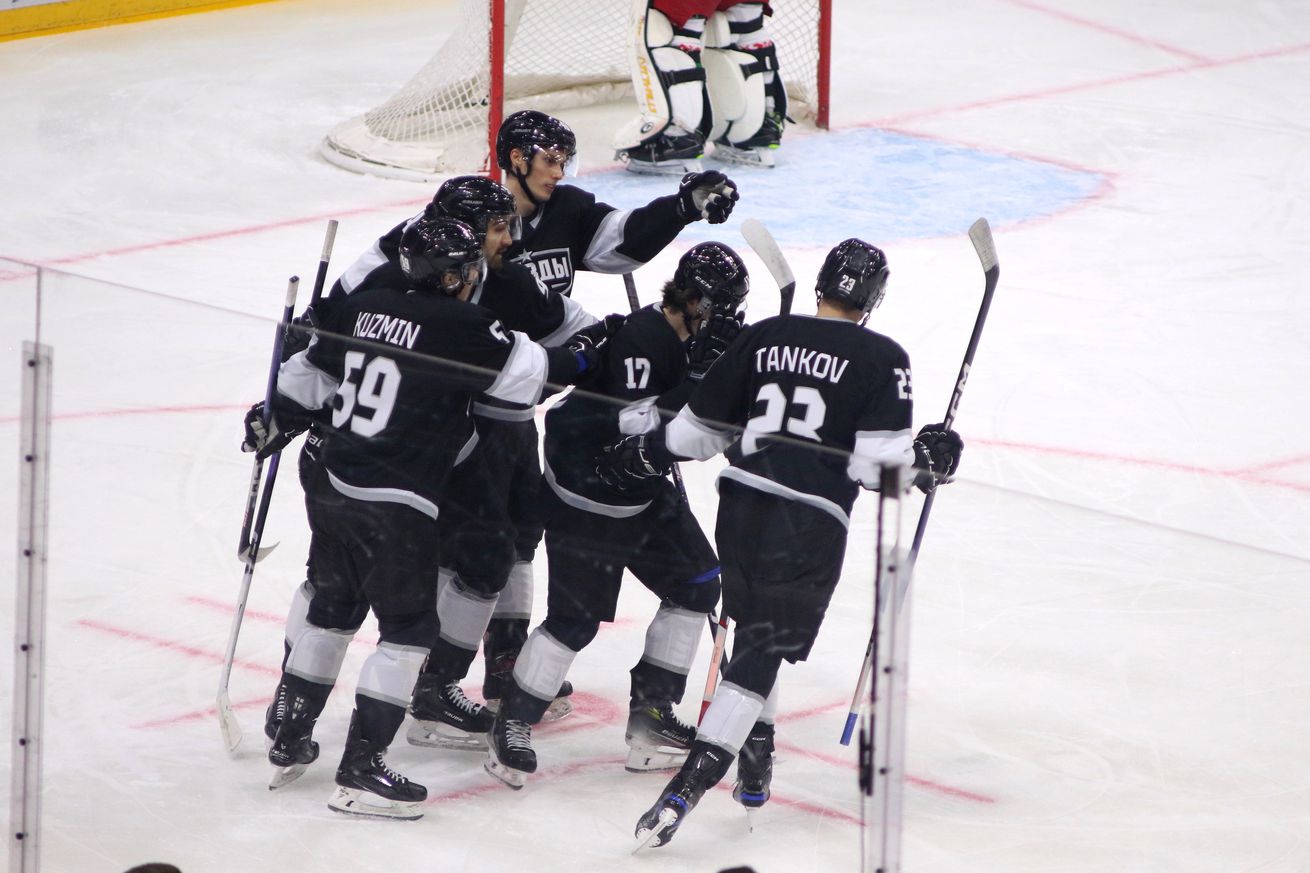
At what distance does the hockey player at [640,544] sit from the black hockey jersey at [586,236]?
60 cm

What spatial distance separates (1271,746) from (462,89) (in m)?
5.49

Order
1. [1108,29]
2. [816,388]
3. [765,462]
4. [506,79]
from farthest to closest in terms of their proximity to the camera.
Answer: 1. [1108,29]
2. [506,79]
3. [816,388]
4. [765,462]

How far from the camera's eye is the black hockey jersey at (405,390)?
8.65 ft

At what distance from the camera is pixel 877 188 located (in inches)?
296

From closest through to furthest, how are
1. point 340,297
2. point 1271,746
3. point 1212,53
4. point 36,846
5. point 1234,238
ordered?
point 36,846
point 1271,746
point 340,297
point 1234,238
point 1212,53

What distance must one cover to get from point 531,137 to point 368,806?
1442mm

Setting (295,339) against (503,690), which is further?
(503,690)

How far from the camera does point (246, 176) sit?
293 inches

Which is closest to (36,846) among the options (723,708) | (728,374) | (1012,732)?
(723,708)

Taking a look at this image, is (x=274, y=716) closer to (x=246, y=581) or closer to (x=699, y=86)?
(x=246, y=581)

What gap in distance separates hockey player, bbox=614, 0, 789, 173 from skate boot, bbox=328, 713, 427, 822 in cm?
492

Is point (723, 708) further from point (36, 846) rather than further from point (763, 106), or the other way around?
point (763, 106)

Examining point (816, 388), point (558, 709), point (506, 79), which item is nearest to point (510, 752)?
point (558, 709)

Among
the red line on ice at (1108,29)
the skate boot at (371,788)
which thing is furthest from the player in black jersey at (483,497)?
the red line on ice at (1108,29)
